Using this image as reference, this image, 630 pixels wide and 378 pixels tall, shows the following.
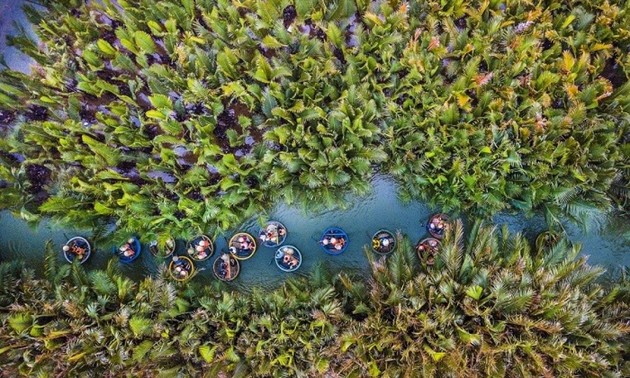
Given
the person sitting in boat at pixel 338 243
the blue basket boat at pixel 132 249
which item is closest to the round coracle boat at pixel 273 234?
the person sitting in boat at pixel 338 243

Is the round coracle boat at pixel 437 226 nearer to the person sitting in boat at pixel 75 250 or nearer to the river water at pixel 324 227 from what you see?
the river water at pixel 324 227

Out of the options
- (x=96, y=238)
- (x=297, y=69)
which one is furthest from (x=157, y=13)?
(x=96, y=238)

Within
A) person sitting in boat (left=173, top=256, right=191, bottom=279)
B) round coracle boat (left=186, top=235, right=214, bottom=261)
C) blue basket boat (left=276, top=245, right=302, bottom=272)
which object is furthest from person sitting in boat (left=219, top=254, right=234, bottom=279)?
blue basket boat (left=276, top=245, right=302, bottom=272)

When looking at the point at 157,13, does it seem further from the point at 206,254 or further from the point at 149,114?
the point at 206,254

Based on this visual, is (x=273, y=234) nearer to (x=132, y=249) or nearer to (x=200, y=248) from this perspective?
→ (x=200, y=248)

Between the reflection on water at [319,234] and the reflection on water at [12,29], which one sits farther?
the reflection on water at [12,29]

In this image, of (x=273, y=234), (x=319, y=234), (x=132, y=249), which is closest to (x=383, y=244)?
(x=319, y=234)
